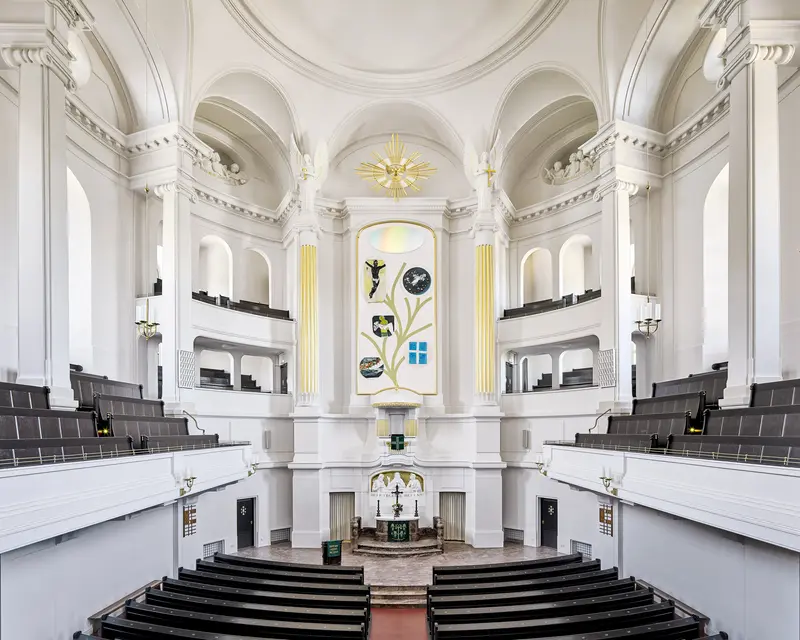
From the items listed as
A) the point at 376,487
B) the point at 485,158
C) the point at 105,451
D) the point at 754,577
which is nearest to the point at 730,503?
the point at 754,577

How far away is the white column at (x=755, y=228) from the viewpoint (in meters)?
8.80

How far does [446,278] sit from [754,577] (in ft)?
42.2

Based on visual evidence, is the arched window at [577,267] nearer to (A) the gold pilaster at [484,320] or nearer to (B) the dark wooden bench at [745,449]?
(A) the gold pilaster at [484,320]

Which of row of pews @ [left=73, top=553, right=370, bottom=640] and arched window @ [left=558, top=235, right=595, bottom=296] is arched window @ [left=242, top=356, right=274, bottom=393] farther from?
arched window @ [left=558, top=235, right=595, bottom=296]

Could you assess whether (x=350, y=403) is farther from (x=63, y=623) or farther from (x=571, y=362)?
(x=63, y=623)

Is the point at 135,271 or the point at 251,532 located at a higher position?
the point at 135,271

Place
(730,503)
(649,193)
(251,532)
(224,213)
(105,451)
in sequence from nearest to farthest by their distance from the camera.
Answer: (730,503), (105,451), (649,193), (251,532), (224,213)

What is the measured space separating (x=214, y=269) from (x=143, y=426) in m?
8.88

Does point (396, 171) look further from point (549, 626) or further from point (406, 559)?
point (549, 626)

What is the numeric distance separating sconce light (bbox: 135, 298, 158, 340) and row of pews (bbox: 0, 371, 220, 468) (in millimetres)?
1311

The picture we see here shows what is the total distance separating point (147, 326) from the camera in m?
14.2

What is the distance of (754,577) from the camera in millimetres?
7359

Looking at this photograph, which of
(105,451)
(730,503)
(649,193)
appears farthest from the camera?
(649,193)

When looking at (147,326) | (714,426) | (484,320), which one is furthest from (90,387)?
(714,426)
